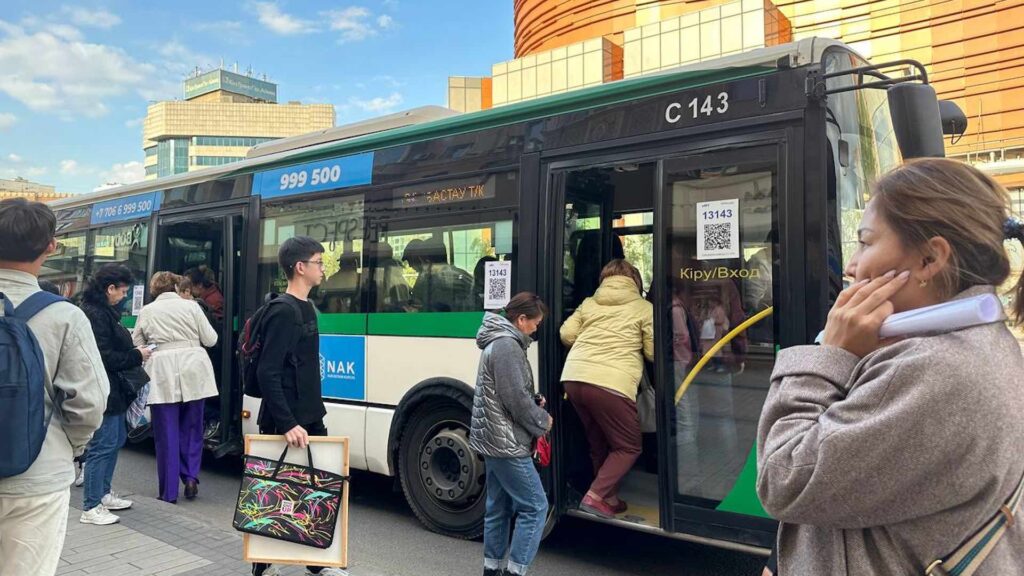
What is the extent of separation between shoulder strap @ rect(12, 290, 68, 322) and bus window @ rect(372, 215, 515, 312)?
2.90 metres

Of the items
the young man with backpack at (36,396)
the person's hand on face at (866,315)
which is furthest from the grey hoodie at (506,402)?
the person's hand on face at (866,315)

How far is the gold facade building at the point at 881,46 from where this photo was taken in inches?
841

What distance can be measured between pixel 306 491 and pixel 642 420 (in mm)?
2293

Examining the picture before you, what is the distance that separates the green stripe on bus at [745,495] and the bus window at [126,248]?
6.89 metres

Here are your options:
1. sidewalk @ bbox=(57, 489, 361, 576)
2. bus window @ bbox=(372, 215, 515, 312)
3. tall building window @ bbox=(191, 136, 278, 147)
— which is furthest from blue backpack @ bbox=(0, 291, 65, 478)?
tall building window @ bbox=(191, 136, 278, 147)

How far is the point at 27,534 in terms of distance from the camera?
2.73 metres

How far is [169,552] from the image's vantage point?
4805mm

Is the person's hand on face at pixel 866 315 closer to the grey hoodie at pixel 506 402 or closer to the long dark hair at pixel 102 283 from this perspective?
the grey hoodie at pixel 506 402

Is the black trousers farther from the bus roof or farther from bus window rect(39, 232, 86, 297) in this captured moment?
bus window rect(39, 232, 86, 297)

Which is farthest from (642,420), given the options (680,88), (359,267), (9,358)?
(9,358)

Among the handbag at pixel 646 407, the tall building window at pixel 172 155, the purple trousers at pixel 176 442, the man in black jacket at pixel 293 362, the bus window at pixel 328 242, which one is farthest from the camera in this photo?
the tall building window at pixel 172 155

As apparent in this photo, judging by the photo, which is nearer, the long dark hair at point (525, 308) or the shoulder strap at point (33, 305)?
the shoulder strap at point (33, 305)

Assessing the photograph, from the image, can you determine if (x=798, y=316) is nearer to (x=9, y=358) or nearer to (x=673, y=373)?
(x=673, y=373)

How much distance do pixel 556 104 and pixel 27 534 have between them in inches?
147
